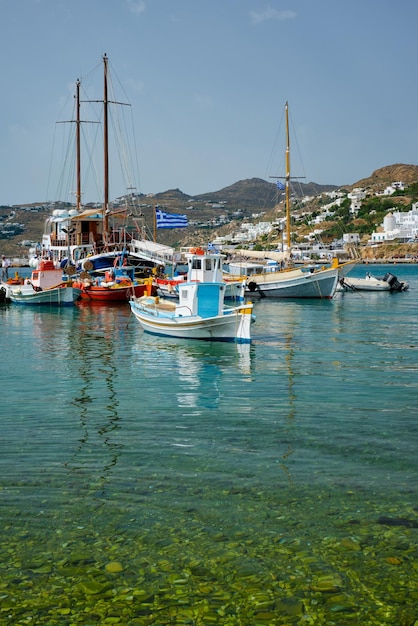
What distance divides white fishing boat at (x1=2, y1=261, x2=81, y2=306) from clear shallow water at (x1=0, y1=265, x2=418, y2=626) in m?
27.7

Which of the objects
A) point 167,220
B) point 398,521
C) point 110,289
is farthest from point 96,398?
point 167,220

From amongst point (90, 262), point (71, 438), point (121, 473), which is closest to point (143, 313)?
point (71, 438)

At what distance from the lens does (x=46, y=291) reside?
47094mm

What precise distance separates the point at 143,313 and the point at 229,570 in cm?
2319

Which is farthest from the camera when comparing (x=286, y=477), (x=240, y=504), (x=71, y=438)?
(x=71, y=438)

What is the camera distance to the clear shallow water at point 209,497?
6.85m

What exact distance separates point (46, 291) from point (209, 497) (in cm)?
3977

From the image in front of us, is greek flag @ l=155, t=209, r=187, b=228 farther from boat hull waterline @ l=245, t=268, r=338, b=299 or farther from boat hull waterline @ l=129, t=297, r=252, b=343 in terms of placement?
boat hull waterline @ l=129, t=297, r=252, b=343

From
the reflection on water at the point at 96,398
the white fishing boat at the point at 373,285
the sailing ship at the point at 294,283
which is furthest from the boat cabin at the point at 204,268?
the white fishing boat at the point at 373,285

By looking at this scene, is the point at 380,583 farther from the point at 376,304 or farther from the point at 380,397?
the point at 376,304

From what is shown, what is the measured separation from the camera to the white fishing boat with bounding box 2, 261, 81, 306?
156 ft

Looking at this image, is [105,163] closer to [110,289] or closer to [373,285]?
[110,289]

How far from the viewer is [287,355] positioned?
2397 cm

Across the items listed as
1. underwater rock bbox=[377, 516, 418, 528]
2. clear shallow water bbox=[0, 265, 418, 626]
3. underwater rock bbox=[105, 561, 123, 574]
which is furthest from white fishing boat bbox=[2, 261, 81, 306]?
underwater rock bbox=[105, 561, 123, 574]
